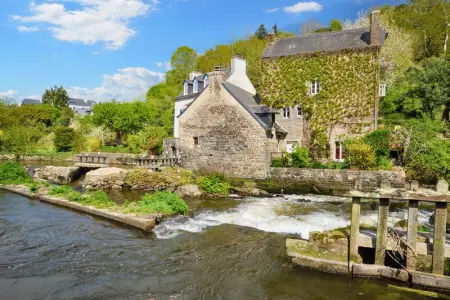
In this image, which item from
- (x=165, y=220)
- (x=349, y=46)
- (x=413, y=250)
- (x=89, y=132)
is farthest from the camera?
(x=89, y=132)

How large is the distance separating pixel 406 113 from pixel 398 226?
20.0 metres

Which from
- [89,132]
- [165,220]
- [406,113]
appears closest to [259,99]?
[406,113]

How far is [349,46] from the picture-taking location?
2616cm

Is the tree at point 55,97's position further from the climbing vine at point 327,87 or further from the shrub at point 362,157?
the shrub at point 362,157

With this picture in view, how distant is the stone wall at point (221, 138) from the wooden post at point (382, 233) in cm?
1516

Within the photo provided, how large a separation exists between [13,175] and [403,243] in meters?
20.8

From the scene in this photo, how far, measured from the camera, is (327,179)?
68.0 ft

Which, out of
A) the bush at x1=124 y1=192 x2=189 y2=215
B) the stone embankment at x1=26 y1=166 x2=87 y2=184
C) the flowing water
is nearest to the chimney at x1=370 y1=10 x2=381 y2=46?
the flowing water

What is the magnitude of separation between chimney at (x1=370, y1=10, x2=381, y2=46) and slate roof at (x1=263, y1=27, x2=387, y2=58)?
557 mm

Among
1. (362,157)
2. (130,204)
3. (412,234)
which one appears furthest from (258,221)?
(362,157)

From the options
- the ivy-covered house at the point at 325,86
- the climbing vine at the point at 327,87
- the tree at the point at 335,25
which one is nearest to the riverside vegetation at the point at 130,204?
the ivy-covered house at the point at 325,86

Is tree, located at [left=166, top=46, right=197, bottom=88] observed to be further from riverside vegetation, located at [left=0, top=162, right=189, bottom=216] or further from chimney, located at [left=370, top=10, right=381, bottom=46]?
riverside vegetation, located at [left=0, top=162, right=189, bottom=216]

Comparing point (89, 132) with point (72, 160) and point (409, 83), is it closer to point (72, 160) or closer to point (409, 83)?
point (72, 160)

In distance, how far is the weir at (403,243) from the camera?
7406mm
